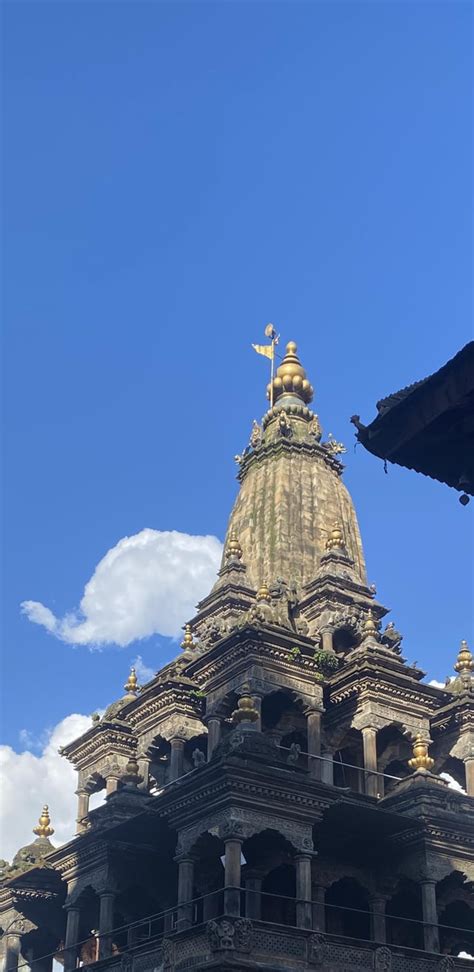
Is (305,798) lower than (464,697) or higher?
lower

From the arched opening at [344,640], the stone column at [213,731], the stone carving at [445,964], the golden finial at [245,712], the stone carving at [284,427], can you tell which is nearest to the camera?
the stone carving at [445,964]

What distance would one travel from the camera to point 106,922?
40.2m

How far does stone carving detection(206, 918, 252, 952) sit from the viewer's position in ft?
103

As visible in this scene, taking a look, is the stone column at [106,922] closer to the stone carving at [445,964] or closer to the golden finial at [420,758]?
the stone carving at [445,964]

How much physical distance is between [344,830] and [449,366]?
1131 inches

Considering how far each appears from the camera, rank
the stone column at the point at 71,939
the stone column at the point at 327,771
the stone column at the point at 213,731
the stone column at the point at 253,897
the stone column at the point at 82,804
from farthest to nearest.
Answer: the stone column at the point at 82,804 → the stone column at the point at 213,731 → the stone column at the point at 327,771 → the stone column at the point at 71,939 → the stone column at the point at 253,897

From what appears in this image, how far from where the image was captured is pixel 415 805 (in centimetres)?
3881

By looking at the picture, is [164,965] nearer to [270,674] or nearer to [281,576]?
[270,674]

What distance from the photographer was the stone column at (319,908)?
37.7 meters

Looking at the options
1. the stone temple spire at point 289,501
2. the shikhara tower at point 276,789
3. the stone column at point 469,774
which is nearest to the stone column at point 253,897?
the shikhara tower at point 276,789

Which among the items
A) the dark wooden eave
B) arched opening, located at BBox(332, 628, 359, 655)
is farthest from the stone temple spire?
the dark wooden eave

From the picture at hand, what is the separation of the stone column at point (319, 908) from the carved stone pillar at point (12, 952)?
44.1 ft

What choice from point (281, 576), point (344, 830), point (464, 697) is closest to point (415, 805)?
point (344, 830)

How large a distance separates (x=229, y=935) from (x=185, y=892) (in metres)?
4.07
